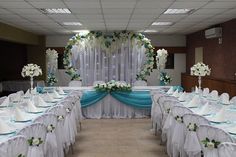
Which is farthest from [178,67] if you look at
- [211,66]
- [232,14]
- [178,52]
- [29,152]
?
[29,152]

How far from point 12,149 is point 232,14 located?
7288 mm

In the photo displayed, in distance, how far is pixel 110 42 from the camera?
1310 centimetres

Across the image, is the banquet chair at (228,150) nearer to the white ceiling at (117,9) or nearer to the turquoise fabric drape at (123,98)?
the white ceiling at (117,9)

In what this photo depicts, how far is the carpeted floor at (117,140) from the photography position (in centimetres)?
622

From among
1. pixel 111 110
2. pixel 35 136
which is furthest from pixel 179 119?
pixel 111 110

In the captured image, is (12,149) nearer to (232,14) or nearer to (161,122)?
(161,122)

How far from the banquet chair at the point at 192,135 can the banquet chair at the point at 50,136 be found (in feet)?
6.15

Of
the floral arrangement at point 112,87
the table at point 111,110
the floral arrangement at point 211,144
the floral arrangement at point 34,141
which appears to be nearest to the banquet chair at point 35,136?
the floral arrangement at point 34,141

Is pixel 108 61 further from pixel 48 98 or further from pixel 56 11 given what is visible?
pixel 48 98

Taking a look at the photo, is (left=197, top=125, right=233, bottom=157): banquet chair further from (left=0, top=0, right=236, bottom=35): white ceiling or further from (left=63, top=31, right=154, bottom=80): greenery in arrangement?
(left=63, top=31, right=154, bottom=80): greenery in arrangement

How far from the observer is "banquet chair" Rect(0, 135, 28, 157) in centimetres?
316

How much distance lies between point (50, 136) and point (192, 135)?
1997 millimetres

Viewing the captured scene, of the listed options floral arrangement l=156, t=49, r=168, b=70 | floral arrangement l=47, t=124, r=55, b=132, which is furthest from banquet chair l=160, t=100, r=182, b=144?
floral arrangement l=156, t=49, r=168, b=70

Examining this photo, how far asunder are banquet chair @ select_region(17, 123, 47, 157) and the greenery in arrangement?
8574mm
